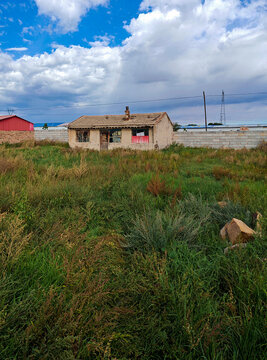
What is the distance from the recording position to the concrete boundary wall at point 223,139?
19.9 m

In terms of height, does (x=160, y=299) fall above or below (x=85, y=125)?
below

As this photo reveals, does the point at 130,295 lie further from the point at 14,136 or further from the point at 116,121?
the point at 14,136

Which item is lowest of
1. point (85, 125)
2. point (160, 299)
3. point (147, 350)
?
point (147, 350)

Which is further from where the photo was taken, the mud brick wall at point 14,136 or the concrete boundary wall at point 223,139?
the mud brick wall at point 14,136

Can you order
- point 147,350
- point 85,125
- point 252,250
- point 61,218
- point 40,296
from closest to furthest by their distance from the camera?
point 147,350 → point 40,296 → point 252,250 → point 61,218 → point 85,125

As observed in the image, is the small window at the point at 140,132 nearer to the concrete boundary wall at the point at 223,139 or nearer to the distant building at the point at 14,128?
the concrete boundary wall at the point at 223,139

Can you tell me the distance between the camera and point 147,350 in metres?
1.88

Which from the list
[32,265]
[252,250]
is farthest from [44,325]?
[252,250]

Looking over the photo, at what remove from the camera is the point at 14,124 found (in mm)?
31125

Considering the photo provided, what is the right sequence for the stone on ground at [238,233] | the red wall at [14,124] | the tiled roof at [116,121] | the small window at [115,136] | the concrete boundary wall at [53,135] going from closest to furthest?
the stone on ground at [238,233]
the tiled roof at [116,121]
the small window at [115,136]
the concrete boundary wall at [53,135]
the red wall at [14,124]

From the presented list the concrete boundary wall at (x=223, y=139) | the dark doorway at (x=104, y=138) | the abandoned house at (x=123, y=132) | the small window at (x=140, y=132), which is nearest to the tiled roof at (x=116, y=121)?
the abandoned house at (x=123, y=132)

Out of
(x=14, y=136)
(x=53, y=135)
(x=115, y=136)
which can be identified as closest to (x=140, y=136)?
(x=115, y=136)

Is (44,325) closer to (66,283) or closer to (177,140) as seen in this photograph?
(66,283)

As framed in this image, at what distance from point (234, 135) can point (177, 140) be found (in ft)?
18.4
